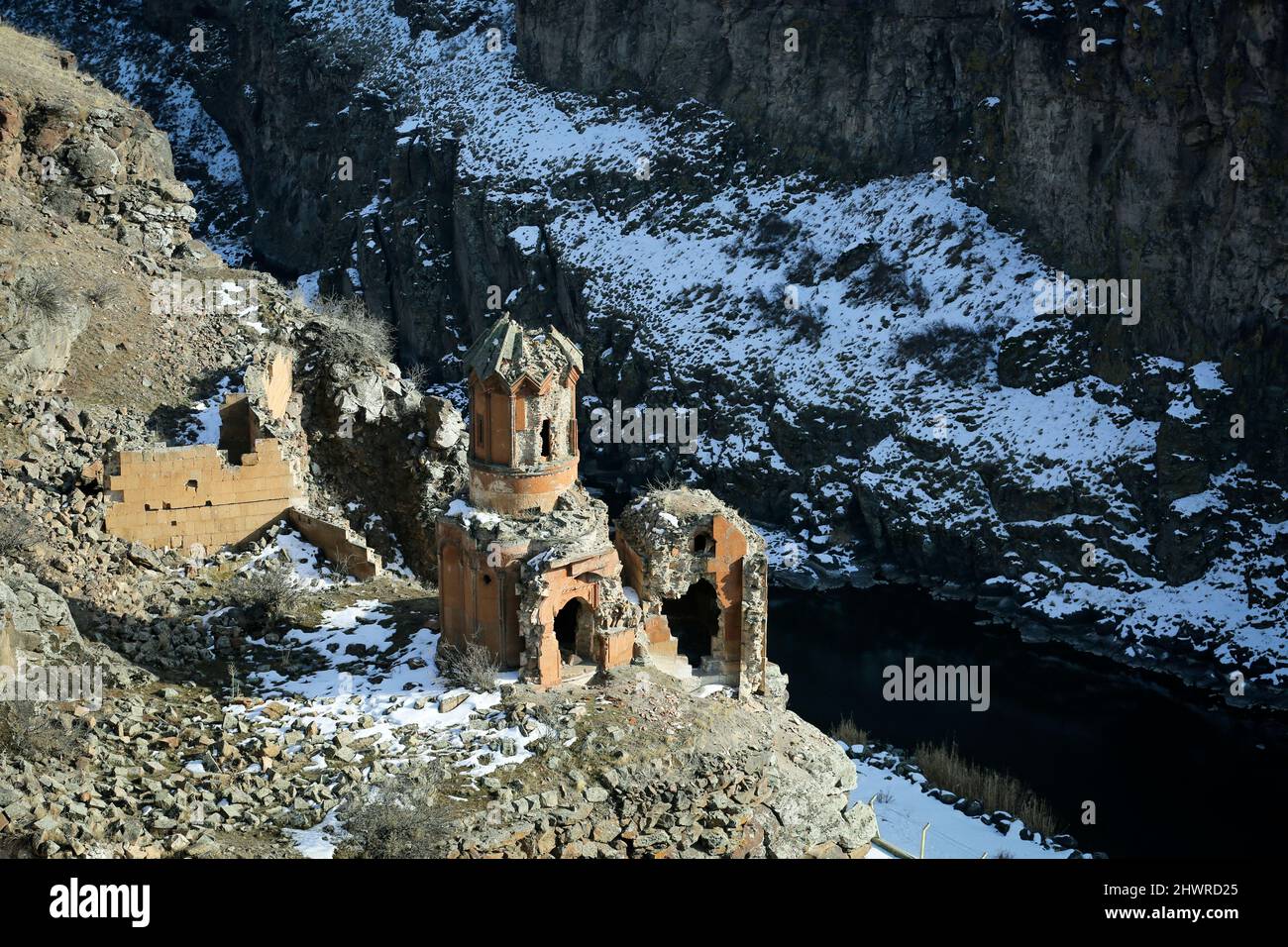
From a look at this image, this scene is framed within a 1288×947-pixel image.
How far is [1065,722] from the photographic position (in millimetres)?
39750

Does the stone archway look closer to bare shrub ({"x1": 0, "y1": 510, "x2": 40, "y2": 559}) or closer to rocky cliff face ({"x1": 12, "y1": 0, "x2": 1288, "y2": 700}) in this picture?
bare shrub ({"x1": 0, "y1": 510, "x2": 40, "y2": 559})

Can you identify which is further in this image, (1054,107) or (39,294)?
(1054,107)

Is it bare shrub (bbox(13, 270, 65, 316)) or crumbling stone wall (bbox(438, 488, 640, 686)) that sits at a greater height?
bare shrub (bbox(13, 270, 65, 316))

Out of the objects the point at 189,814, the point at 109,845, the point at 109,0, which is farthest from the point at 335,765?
the point at 109,0

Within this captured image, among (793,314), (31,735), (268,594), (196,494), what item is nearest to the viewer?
(31,735)

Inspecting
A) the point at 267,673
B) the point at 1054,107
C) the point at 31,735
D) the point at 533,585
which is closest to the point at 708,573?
the point at 533,585

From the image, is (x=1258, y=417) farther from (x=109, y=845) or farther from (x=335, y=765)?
(x=109, y=845)

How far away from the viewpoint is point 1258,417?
4688cm

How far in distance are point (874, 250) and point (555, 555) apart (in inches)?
1410

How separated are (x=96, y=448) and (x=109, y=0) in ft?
179

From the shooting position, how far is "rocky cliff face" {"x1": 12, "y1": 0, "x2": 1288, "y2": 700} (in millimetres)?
47000

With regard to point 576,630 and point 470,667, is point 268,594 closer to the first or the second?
point 470,667

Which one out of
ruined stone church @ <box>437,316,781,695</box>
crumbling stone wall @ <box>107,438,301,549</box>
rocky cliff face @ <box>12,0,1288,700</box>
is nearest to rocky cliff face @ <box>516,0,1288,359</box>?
rocky cliff face @ <box>12,0,1288,700</box>

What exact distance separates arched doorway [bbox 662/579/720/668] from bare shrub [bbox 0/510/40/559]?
11.2m
